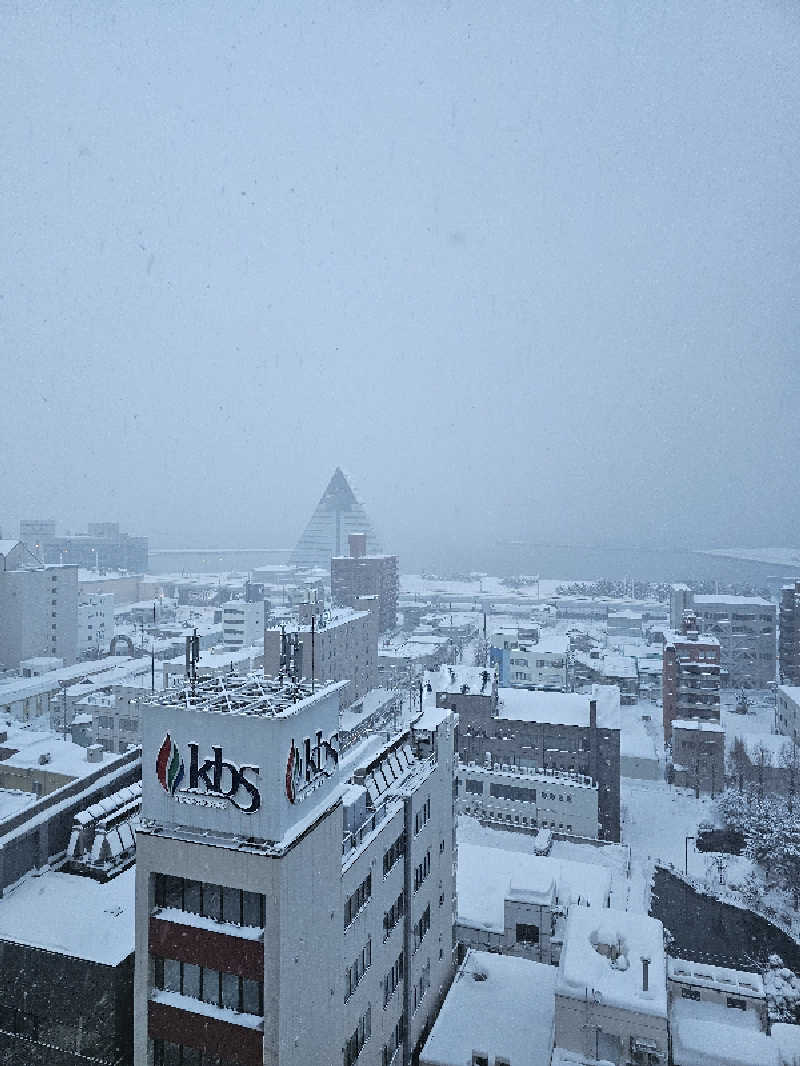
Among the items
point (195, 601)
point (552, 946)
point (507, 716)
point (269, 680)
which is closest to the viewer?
point (269, 680)

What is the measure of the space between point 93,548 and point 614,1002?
288ft

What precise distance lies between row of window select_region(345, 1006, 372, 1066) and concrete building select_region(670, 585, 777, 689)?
116 ft

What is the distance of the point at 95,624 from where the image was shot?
4425 cm

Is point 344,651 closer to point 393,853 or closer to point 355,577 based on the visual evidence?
point 355,577

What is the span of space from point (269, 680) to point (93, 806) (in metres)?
3.05

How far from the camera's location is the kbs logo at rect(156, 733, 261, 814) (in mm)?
5945

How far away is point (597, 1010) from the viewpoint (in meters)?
8.04

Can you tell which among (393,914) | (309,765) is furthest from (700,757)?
(309,765)

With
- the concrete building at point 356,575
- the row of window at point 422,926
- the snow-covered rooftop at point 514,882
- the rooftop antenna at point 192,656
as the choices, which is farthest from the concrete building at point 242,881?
the concrete building at point 356,575

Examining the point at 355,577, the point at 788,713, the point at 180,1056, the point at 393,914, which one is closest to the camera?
the point at 180,1056

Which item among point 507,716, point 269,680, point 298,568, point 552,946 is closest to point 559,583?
point 298,568

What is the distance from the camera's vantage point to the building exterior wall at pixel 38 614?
35625 mm

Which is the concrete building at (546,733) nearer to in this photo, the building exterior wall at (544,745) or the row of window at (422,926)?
the building exterior wall at (544,745)

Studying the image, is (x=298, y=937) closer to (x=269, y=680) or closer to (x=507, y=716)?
(x=269, y=680)
